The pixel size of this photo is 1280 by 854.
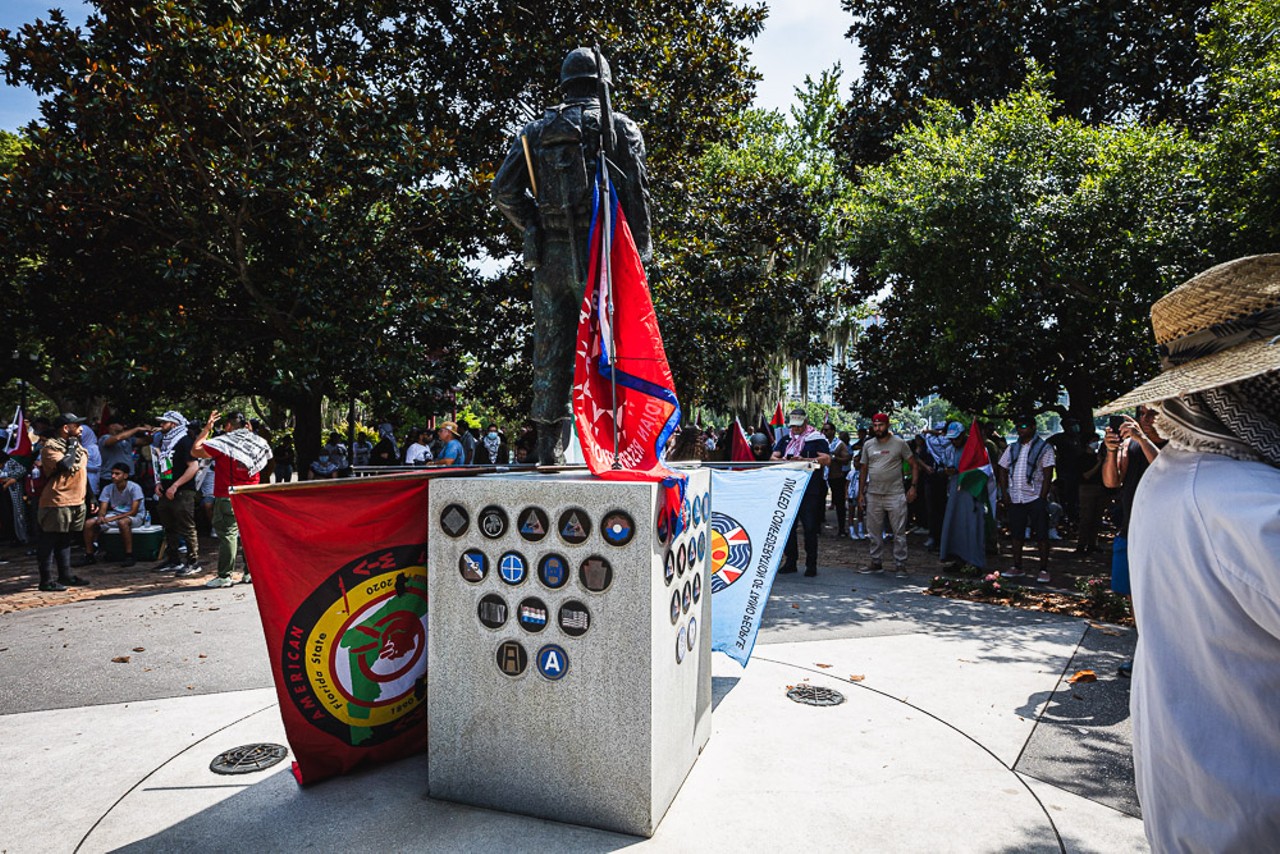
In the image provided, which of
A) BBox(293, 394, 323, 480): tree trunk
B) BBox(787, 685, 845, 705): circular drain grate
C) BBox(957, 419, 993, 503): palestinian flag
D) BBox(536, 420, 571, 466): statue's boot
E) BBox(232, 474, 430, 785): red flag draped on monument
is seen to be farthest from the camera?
BBox(293, 394, 323, 480): tree trunk

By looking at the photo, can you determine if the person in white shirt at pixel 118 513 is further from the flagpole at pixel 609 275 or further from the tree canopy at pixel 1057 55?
the tree canopy at pixel 1057 55

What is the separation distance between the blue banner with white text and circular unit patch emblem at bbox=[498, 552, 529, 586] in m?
2.28

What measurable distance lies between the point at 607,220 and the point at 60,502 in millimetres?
8585

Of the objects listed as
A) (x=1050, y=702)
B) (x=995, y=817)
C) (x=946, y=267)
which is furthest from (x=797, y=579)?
(x=995, y=817)

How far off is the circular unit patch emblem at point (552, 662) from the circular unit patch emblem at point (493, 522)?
0.52 meters

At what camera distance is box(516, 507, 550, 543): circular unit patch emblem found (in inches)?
118

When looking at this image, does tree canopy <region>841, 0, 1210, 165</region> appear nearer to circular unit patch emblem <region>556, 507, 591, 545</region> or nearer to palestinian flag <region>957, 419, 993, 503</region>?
palestinian flag <region>957, 419, 993, 503</region>

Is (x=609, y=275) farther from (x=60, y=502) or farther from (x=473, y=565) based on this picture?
(x=60, y=502)

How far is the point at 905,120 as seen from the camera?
16.4m

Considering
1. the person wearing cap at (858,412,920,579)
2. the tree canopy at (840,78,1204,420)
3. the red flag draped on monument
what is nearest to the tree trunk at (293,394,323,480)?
the person wearing cap at (858,412,920,579)

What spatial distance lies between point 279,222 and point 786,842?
12303 millimetres

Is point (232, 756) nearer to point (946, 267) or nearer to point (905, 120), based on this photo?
point (946, 267)

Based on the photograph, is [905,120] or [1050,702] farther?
[905,120]

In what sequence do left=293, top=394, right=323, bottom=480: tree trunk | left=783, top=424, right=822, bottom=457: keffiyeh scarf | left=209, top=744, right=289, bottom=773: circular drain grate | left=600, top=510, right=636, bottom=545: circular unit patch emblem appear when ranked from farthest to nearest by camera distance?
left=293, top=394, right=323, bottom=480: tree trunk < left=783, top=424, right=822, bottom=457: keffiyeh scarf < left=209, top=744, right=289, bottom=773: circular drain grate < left=600, top=510, right=636, bottom=545: circular unit patch emblem
